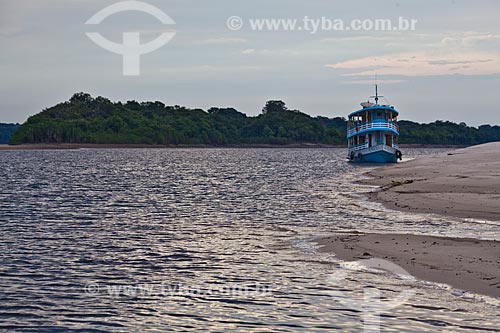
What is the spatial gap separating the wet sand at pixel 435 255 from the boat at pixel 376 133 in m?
57.2

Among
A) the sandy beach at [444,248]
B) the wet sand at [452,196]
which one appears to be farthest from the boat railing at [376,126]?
the sandy beach at [444,248]

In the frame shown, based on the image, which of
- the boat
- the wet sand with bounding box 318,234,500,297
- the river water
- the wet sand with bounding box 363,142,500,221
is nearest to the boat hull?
the boat

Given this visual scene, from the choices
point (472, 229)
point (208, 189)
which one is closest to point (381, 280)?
point (472, 229)

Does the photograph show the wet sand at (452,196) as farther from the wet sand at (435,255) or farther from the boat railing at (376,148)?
the boat railing at (376,148)

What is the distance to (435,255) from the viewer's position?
52.9 feet

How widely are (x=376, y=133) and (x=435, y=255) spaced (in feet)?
205

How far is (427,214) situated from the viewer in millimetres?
25062

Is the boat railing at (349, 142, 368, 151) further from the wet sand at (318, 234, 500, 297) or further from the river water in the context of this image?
the wet sand at (318, 234, 500, 297)

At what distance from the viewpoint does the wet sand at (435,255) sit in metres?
13.7

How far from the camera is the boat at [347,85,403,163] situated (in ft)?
249

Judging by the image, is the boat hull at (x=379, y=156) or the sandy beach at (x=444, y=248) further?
the boat hull at (x=379, y=156)

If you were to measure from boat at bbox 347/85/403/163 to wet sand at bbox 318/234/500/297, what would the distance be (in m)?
57.2

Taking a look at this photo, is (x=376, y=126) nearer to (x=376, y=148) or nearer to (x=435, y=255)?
(x=376, y=148)

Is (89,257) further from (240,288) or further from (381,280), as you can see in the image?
(381,280)
